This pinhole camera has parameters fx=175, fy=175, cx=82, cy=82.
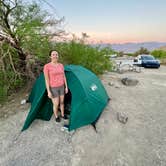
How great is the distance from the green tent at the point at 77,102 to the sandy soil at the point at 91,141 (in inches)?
6.7

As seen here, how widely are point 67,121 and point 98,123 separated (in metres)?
0.75

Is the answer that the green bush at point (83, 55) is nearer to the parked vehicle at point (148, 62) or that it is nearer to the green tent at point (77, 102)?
the green tent at point (77, 102)

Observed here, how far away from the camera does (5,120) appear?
4555 mm

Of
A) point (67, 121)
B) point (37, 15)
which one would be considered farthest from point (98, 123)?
point (37, 15)

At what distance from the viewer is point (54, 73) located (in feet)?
12.5

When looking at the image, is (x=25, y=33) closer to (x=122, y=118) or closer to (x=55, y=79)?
(x=55, y=79)

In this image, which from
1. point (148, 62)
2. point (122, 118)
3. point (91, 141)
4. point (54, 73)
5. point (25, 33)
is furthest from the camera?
point (148, 62)

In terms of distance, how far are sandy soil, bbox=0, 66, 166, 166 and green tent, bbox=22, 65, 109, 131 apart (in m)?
0.17

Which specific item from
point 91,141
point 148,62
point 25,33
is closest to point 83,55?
point 25,33

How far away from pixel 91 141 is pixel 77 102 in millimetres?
908

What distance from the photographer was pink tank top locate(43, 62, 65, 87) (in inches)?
149

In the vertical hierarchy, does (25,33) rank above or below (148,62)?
above

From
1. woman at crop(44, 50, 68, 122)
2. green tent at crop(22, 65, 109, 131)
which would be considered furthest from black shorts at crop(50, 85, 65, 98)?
green tent at crop(22, 65, 109, 131)

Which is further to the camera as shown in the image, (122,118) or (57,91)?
(122,118)
